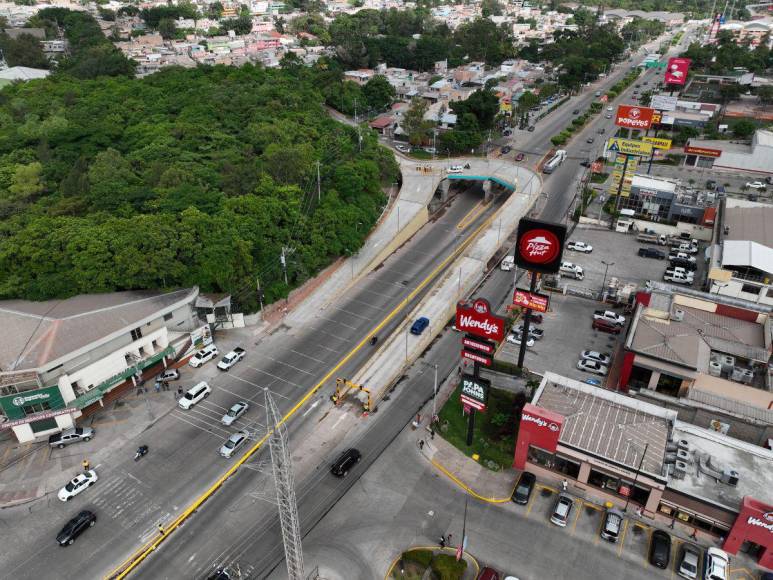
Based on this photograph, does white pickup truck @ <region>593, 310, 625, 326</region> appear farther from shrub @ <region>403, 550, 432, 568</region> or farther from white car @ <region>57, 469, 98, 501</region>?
white car @ <region>57, 469, 98, 501</region>

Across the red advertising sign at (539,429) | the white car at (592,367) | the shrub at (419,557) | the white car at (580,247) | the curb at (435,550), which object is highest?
the red advertising sign at (539,429)

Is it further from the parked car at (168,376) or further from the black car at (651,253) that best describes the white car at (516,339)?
the parked car at (168,376)

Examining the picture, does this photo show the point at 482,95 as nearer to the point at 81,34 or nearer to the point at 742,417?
the point at 742,417

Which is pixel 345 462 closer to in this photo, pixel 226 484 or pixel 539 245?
pixel 226 484

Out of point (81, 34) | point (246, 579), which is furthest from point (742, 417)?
point (81, 34)

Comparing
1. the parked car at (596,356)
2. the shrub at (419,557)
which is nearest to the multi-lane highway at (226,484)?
the shrub at (419,557)

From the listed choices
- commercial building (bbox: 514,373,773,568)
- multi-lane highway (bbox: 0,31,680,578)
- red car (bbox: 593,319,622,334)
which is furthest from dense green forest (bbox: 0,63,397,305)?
commercial building (bbox: 514,373,773,568)
